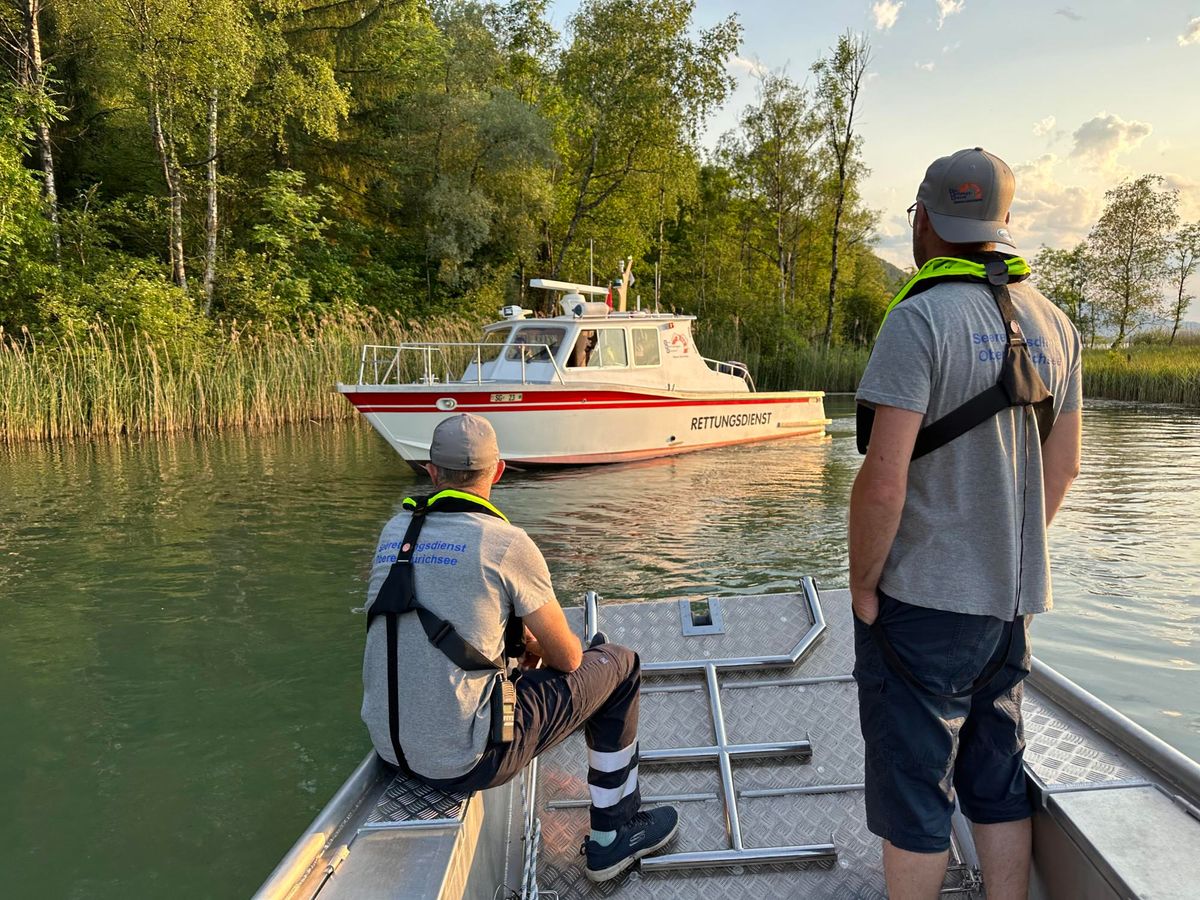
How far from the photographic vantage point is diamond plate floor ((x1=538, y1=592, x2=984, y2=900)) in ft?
8.01

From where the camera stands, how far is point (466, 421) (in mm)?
2381

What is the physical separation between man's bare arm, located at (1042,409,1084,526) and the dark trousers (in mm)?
1370

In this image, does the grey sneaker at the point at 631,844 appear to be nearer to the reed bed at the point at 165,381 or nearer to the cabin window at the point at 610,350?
the cabin window at the point at 610,350

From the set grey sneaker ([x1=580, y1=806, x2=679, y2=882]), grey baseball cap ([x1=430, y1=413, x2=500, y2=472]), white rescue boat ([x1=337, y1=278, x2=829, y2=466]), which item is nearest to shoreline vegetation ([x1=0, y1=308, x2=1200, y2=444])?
white rescue boat ([x1=337, y1=278, x2=829, y2=466])

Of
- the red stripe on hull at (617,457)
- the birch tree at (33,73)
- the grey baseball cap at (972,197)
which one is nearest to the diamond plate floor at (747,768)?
the grey baseball cap at (972,197)

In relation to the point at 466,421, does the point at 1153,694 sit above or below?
below

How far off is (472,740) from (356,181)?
25.8 metres

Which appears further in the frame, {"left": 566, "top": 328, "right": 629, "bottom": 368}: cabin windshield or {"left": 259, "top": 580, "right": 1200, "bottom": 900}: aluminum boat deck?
{"left": 566, "top": 328, "right": 629, "bottom": 368}: cabin windshield

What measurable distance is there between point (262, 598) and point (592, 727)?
410 cm

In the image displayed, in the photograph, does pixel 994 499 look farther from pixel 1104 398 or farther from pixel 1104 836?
pixel 1104 398

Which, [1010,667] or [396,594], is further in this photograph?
[396,594]

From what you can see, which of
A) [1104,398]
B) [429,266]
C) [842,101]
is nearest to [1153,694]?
[1104,398]

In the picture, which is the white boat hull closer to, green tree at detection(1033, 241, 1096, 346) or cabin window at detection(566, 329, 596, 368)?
cabin window at detection(566, 329, 596, 368)

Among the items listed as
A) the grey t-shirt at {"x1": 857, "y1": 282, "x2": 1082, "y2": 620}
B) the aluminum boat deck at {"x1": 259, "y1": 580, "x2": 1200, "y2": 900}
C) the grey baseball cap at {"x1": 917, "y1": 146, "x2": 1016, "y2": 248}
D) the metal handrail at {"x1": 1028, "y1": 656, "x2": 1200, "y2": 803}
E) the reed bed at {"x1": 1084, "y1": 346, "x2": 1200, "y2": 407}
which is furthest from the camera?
the reed bed at {"x1": 1084, "y1": 346, "x2": 1200, "y2": 407}
